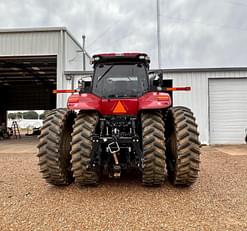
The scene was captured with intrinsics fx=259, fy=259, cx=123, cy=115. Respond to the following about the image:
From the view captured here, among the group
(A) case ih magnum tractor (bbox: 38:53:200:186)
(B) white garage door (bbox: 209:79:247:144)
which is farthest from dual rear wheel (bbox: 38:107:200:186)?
(B) white garage door (bbox: 209:79:247:144)

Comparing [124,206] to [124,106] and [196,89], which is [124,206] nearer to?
[124,106]

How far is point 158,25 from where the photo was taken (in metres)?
15.5

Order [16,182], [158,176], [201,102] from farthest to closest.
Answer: [201,102] < [16,182] < [158,176]

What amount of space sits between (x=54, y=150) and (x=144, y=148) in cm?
147

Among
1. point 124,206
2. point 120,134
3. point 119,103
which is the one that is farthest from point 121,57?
point 124,206

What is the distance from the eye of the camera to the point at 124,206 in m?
3.50

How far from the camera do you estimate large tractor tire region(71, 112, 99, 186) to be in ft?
13.0

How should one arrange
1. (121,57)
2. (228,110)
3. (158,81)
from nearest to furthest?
(121,57), (158,81), (228,110)

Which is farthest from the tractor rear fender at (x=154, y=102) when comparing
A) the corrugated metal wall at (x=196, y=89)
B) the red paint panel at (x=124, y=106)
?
the corrugated metal wall at (x=196, y=89)

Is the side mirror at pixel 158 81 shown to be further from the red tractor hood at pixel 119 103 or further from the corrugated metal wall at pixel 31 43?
the corrugated metal wall at pixel 31 43

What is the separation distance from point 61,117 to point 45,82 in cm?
2132

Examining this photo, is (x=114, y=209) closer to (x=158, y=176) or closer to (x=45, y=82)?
(x=158, y=176)

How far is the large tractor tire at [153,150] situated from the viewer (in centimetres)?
390

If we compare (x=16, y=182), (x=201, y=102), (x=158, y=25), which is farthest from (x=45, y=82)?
(x=16, y=182)
